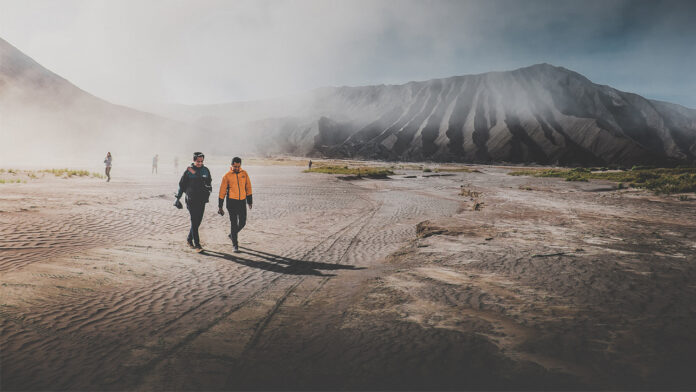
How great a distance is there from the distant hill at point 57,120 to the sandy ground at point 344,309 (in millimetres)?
61287

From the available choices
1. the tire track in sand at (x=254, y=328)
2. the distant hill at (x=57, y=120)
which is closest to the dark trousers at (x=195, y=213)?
the tire track in sand at (x=254, y=328)

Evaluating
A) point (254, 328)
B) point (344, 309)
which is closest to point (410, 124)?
point (344, 309)

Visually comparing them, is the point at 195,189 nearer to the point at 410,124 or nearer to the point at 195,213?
the point at 195,213

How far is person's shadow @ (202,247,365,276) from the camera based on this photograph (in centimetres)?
604

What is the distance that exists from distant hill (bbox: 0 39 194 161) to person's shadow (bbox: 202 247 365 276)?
6127 centimetres

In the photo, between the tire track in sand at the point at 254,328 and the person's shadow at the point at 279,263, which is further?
the person's shadow at the point at 279,263

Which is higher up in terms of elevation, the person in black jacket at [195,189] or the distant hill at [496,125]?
the distant hill at [496,125]

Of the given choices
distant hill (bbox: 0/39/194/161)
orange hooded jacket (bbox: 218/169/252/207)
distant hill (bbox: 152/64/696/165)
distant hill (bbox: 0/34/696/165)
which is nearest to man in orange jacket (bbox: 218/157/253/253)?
orange hooded jacket (bbox: 218/169/252/207)

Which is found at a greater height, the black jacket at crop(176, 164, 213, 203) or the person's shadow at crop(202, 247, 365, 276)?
the black jacket at crop(176, 164, 213, 203)

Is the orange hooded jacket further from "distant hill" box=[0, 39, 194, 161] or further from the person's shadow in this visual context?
"distant hill" box=[0, 39, 194, 161]

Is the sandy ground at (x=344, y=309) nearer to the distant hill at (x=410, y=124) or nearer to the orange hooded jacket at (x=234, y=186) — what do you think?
the orange hooded jacket at (x=234, y=186)

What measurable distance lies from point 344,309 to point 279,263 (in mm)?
2471

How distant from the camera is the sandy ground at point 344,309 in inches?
115

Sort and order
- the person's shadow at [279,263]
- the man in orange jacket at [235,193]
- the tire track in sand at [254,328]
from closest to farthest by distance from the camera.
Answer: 1. the tire track in sand at [254,328]
2. the person's shadow at [279,263]
3. the man in orange jacket at [235,193]
